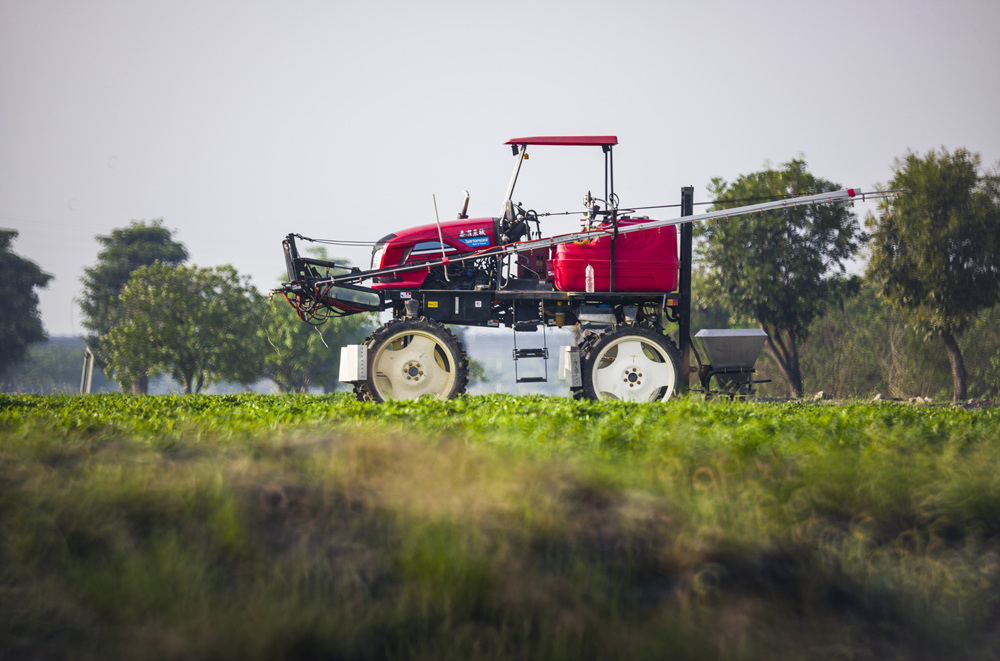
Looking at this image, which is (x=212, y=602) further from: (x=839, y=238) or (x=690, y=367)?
(x=839, y=238)

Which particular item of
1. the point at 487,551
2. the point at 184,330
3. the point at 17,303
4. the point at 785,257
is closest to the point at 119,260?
the point at 17,303

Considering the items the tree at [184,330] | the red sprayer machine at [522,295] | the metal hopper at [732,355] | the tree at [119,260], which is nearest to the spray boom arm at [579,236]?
the red sprayer machine at [522,295]

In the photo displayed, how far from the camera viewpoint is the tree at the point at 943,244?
2630cm

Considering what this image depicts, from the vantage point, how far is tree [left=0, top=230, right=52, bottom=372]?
49375mm

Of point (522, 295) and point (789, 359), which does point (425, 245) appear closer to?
point (522, 295)

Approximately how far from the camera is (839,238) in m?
30.5

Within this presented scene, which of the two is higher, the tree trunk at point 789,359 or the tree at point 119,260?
the tree at point 119,260

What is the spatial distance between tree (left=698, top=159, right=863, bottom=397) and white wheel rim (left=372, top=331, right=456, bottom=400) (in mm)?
21564

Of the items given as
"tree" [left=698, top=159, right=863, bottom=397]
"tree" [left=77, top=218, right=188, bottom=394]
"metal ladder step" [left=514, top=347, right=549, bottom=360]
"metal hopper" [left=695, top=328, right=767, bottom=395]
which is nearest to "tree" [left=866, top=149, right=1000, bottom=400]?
"tree" [left=698, top=159, right=863, bottom=397]

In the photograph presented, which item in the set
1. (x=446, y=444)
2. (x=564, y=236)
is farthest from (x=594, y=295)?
(x=446, y=444)

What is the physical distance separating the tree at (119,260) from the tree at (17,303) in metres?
2.92

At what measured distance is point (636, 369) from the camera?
39.1ft

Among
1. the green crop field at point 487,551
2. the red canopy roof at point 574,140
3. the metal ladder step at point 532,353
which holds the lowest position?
the green crop field at point 487,551

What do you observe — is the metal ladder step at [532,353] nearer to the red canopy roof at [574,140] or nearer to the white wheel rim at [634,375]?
the white wheel rim at [634,375]
